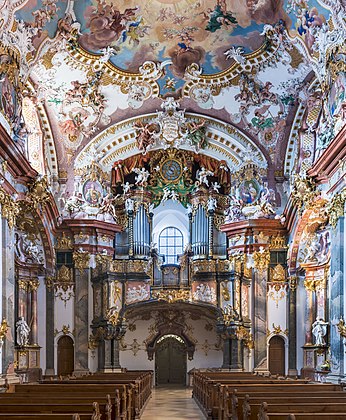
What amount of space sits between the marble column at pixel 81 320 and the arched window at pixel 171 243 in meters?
4.32

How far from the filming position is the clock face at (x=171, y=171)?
102 feet

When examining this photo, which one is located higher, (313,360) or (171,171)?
(171,171)

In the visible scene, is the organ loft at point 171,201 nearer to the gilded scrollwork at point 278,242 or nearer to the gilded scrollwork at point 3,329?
the gilded scrollwork at point 278,242

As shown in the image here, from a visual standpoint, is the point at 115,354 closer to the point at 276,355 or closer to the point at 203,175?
the point at 276,355

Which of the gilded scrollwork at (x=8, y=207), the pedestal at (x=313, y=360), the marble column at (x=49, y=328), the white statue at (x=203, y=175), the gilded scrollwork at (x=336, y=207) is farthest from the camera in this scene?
the white statue at (x=203, y=175)

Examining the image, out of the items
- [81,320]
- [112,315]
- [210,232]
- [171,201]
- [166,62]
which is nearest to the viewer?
[166,62]

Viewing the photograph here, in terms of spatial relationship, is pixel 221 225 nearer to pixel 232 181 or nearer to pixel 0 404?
pixel 232 181

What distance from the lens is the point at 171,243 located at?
3247 centimetres

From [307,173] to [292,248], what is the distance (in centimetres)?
561

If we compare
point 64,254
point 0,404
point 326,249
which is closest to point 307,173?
point 326,249

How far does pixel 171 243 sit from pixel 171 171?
3216mm

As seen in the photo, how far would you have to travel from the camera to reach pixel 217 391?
16.6m

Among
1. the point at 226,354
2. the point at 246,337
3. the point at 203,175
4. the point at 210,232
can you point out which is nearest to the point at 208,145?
the point at 203,175

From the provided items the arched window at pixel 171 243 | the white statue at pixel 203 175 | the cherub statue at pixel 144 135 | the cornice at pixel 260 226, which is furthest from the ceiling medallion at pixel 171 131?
the arched window at pixel 171 243
